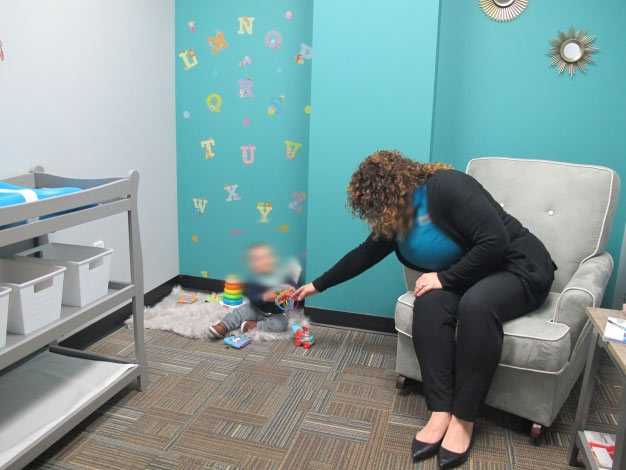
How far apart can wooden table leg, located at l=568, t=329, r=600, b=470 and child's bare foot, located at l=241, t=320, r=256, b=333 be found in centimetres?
144

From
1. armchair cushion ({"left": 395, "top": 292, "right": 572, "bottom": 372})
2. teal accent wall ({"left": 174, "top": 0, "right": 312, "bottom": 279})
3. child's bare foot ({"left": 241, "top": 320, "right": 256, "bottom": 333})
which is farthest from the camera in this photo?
teal accent wall ({"left": 174, "top": 0, "right": 312, "bottom": 279})

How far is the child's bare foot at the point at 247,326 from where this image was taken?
8.95 ft

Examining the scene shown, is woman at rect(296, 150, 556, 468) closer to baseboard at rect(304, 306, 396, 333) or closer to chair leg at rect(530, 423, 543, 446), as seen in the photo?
chair leg at rect(530, 423, 543, 446)

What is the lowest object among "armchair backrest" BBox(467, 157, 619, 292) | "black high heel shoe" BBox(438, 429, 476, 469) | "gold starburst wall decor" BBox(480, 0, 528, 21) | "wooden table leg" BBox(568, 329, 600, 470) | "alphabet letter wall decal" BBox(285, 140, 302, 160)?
"black high heel shoe" BBox(438, 429, 476, 469)

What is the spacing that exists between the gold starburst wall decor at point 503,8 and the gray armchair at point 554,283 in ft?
2.22

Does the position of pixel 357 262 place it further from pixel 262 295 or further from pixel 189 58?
pixel 189 58

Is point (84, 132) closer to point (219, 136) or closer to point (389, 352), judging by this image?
point (219, 136)

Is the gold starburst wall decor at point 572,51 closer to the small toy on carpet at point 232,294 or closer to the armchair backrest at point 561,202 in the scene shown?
the armchair backrest at point 561,202

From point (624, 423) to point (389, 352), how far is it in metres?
1.27

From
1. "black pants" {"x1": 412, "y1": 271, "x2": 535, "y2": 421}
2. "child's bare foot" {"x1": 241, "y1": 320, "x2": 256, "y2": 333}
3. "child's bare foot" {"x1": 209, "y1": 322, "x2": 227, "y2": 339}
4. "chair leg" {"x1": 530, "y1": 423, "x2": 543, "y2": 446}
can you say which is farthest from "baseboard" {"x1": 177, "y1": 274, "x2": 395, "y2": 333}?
"chair leg" {"x1": 530, "y1": 423, "x2": 543, "y2": 446}

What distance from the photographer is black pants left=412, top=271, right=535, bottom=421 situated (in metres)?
1.83

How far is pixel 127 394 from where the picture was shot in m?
2.18

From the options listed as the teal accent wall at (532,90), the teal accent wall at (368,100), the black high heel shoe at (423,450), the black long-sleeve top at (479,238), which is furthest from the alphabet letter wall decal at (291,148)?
the black high heel shoe at (423,450)

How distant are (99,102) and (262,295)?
112 centimetres
